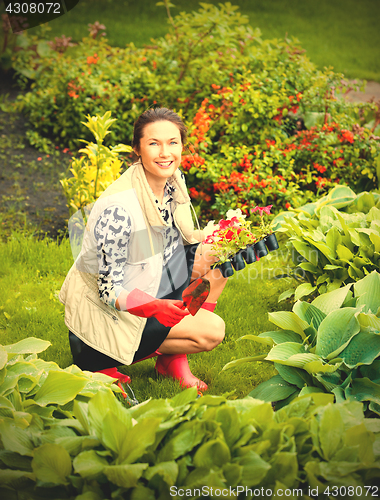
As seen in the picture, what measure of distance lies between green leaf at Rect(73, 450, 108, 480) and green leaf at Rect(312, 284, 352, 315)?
1.30 m

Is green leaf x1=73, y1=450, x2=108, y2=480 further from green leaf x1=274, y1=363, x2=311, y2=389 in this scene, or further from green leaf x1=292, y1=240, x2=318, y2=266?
green leaf x1=292, y1=240, x2=318, y2=266

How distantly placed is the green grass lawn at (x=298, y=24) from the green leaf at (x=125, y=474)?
343 inches

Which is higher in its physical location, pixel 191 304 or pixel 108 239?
pixel 108 239

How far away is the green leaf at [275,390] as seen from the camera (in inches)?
76.0

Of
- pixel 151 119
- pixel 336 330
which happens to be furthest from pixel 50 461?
pixel 151 119

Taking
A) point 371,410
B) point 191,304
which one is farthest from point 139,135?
point 371,410

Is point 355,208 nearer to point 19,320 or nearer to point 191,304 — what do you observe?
point 191,304

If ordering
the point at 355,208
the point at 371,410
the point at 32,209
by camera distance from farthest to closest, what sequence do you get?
the point at 32,209
the point at 355,208
the point at 371,410

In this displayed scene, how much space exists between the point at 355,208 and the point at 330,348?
184 cm

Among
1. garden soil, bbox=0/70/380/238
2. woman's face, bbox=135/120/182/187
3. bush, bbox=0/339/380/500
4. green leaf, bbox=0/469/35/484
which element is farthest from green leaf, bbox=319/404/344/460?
garden soil, bbox=0/70/380/238

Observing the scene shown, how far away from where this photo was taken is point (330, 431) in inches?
52.3

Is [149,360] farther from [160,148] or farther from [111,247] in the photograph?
[160,148]

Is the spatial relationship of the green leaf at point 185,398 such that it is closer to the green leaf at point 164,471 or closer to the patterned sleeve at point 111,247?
the green leaf at point 164,471

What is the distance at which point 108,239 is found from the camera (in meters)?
2.15
